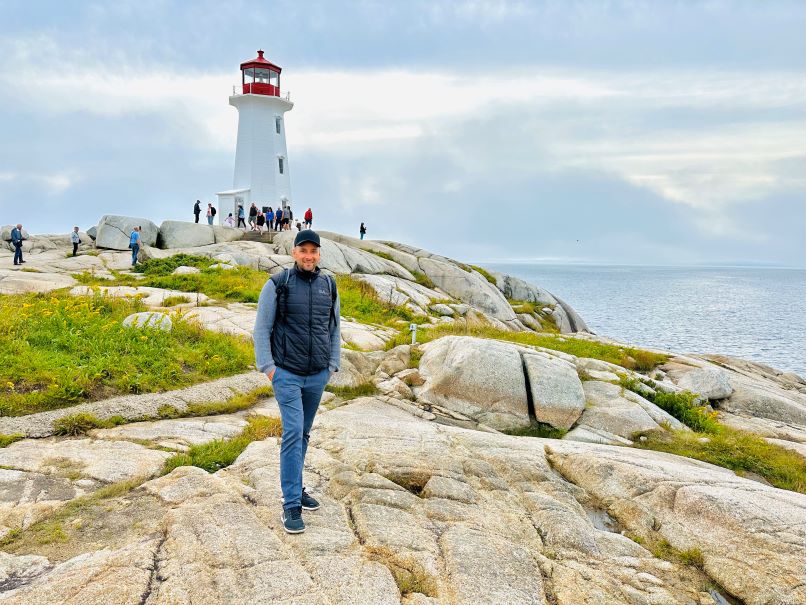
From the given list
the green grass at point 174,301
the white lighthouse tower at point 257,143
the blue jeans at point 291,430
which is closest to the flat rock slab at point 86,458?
the blue jeans at point 291,430

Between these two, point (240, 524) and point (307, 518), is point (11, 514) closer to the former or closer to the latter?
point (240, 524)

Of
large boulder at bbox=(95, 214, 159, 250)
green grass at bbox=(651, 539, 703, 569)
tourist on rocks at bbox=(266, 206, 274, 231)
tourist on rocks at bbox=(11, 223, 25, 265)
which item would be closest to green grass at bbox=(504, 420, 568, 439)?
green grass at bbox=(651, 539, 703, 569)

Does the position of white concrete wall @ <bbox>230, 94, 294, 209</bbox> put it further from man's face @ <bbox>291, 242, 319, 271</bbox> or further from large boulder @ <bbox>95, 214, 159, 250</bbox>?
man's face @ <bbox>291, 242, 319, 271</bbox>

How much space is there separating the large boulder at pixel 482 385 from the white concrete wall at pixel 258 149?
38.9 metres

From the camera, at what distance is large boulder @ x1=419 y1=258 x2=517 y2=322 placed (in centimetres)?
3516

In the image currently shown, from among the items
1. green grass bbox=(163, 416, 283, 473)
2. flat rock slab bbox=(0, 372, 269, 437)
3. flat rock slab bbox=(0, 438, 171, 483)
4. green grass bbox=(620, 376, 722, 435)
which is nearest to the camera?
flat rock slab bbox=(0, 438, 171, 483)

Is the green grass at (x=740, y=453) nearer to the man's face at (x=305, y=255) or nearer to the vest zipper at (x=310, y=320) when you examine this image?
the vest zipper at (x=310, y=320)

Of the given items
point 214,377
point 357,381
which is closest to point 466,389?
point 357,381

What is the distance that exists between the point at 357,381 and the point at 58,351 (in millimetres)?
6235

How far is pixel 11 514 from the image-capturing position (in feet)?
18.8

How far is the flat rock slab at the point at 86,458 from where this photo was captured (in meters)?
6.95

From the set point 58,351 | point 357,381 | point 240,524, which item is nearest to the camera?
point 240,524

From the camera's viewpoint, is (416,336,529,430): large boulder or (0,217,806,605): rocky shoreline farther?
(416,336,529,430): large boulder

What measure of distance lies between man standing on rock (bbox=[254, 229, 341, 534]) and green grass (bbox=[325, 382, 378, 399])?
6055 millimetres
